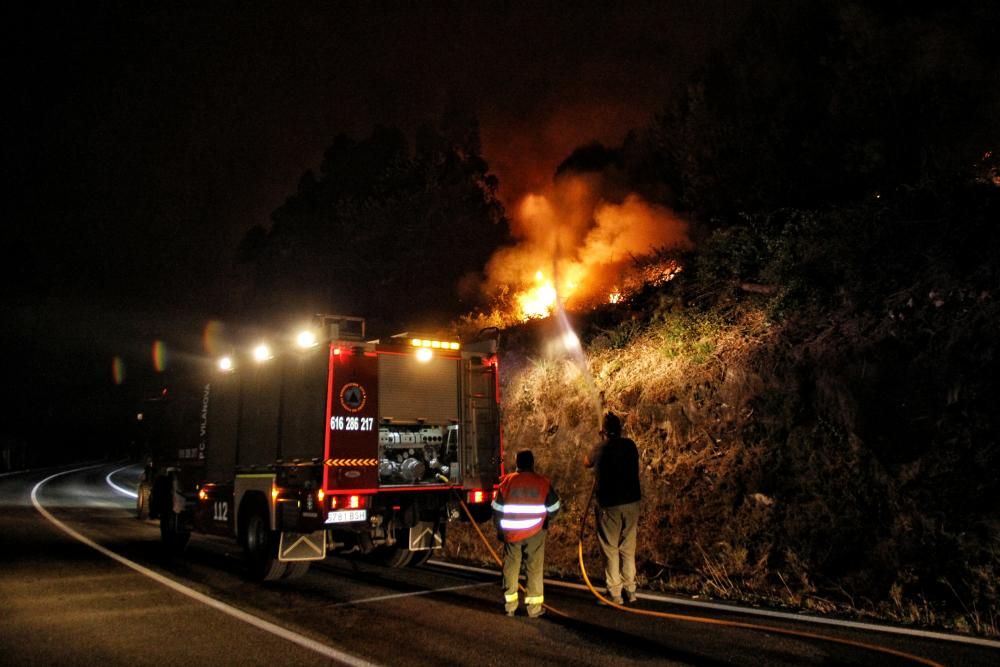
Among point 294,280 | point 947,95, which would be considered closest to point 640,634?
point 947,95

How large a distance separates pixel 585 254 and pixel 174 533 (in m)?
10.9

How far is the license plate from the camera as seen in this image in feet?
25.8

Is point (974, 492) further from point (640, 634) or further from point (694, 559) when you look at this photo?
point (640, 634)

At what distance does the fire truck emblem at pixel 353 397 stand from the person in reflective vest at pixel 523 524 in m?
2.37

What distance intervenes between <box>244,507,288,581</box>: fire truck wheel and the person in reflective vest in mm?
3181

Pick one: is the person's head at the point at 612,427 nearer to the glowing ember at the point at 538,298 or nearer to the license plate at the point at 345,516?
the license plate at the point at 345,516

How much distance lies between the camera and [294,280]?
114 feet

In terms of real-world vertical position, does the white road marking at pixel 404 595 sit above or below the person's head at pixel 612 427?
below

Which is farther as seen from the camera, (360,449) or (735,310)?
(735,310)

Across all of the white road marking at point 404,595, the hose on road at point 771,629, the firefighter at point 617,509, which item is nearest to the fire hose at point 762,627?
the hose on road at point 771,629

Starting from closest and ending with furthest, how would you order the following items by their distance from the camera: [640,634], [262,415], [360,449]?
1. [640,634]
2. [360,449]
3. [262,415]

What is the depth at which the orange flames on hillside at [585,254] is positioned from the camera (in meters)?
15.7

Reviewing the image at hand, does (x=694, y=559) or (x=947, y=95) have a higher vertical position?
(x=947, y=95)

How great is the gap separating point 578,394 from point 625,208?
279 inches
